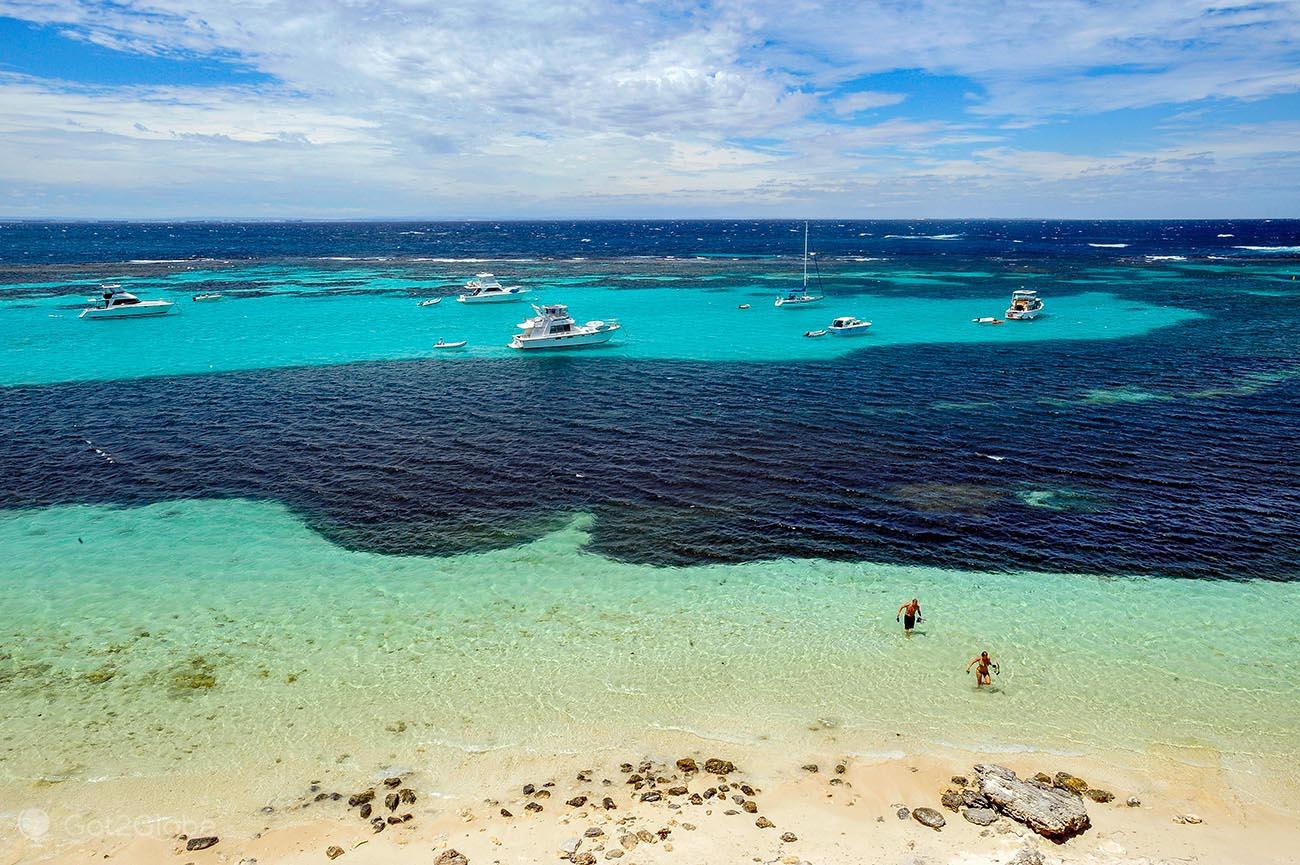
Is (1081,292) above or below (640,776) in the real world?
above

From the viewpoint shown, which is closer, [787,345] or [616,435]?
[616,435]

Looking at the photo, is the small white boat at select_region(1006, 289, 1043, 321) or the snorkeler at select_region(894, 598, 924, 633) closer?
the snorkeler at select_region(894, 598, 924, 633)

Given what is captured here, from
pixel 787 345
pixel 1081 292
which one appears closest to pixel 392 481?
pixel 787 345

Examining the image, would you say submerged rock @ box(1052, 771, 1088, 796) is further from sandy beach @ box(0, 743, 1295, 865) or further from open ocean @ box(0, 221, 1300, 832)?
open ocean @ box(0, 221, 1300, 832)

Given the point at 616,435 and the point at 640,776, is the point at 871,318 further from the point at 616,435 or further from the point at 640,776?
the point at 640,776

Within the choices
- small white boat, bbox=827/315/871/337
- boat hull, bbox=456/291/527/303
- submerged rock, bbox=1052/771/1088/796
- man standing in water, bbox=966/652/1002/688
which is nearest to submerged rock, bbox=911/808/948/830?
submerged rock, bbox=1052/771/1088/796

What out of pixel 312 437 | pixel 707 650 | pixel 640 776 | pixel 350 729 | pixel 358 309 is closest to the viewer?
pixel 640 776
